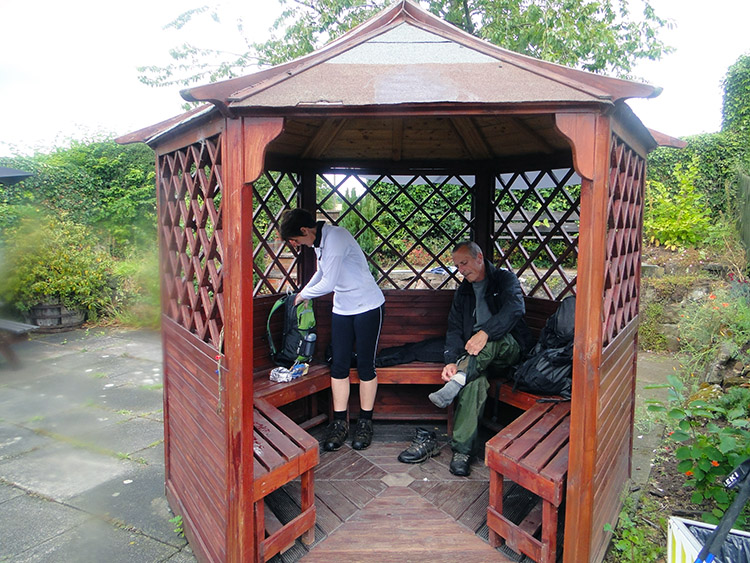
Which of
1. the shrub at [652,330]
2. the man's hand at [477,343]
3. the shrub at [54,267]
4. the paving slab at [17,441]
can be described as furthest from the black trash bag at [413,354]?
the shrub at [54,267]

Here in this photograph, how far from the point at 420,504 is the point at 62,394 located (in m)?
4.01

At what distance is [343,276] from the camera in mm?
3449

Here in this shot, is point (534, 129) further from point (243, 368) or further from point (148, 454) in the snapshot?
point (148, 454)

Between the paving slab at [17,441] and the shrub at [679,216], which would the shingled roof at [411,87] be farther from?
the shrub at [679,216]

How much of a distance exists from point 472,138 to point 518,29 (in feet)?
17.3

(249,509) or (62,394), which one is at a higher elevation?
(249,509)

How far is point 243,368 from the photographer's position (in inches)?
82.1

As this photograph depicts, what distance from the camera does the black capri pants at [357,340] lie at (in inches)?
138

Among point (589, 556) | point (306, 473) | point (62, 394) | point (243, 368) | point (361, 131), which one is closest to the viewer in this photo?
point (243, 368)

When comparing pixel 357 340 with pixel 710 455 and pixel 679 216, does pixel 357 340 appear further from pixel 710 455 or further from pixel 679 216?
pixel 679 216

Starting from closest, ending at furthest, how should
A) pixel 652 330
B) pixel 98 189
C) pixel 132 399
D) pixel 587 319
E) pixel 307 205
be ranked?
pixel 587 319
pixel 307 205
pixel 132 399
pixel 652 330
pixel 98 189

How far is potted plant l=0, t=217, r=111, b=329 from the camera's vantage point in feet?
24.6

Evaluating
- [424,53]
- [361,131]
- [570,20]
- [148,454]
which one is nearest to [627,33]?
[570,20]

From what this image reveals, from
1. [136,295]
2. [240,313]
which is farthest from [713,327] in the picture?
[136,295]
